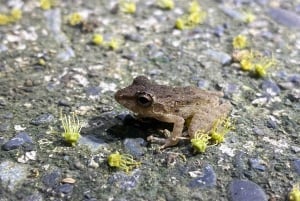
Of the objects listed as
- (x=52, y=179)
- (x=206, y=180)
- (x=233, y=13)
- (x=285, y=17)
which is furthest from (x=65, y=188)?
(x=285, y=17)

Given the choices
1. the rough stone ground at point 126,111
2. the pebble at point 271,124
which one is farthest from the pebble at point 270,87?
the pebble at point 271,124

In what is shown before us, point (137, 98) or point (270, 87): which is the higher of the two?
point (137, 98)

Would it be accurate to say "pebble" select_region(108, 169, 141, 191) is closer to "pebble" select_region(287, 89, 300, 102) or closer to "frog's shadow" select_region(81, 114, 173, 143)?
"frog's shadow" select_region(81, 114, 173, 143)

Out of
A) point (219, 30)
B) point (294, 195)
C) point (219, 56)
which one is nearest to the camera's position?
point (294, 195)

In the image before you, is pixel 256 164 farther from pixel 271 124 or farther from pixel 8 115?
pixel 8 115

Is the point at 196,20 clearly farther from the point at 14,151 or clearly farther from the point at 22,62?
the point at 14,151

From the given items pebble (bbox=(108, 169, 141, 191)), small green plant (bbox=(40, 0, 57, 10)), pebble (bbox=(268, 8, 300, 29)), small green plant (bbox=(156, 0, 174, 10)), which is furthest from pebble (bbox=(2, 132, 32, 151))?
pebble (bbox=(268, 8, 300, 29))

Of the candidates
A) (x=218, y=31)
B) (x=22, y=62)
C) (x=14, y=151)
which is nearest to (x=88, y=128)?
(x=14, y=151)
